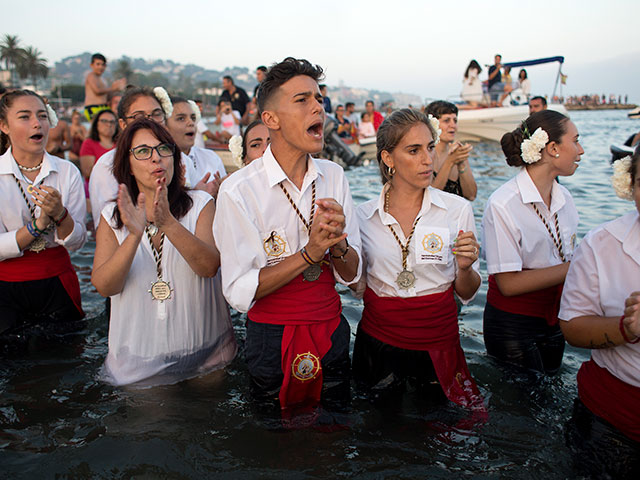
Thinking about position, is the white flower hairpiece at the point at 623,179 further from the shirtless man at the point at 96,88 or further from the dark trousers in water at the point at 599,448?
the shirtless man at the point at 96,88

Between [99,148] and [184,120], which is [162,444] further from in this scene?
[99,148]

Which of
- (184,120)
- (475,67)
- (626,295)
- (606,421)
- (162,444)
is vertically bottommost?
(162,444)

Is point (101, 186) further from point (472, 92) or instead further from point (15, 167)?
point (472, 92)

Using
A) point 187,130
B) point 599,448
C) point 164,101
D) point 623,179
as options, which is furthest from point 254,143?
point 599,448

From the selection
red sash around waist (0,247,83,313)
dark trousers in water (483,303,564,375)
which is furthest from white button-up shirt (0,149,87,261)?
dark trousers in water (483,303,564,375)

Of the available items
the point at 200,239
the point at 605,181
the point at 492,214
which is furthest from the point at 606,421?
the point at 605,181

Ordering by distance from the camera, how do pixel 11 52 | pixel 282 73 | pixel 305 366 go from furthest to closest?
pixel 11 52 < pixel 305 366 < pixel 282 73

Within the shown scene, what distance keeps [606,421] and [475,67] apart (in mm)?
20315

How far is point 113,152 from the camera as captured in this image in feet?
14.9

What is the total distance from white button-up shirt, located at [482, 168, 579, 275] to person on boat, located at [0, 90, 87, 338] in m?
3.32

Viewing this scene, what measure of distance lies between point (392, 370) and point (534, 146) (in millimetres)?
1966

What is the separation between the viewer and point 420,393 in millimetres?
3654

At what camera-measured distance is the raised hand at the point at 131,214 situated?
3.16 metres

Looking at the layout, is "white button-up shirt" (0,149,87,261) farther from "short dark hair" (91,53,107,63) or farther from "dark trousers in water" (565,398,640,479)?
"short dark hair" (91,53,107,63)
